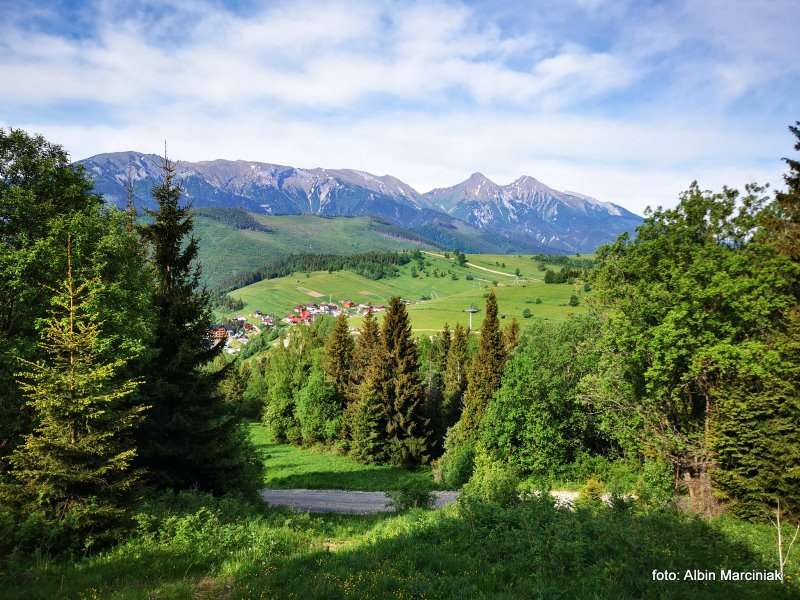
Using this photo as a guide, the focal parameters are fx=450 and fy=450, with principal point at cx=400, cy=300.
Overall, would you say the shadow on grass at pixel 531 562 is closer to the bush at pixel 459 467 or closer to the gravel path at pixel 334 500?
the gravel path at pixel 334 500

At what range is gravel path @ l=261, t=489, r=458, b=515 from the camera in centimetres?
3194

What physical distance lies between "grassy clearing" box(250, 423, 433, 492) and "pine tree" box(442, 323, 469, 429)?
934 centimetres

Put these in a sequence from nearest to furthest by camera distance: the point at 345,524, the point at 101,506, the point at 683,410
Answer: the point at 101,506 < the point at 345,524 < the point at 683,410

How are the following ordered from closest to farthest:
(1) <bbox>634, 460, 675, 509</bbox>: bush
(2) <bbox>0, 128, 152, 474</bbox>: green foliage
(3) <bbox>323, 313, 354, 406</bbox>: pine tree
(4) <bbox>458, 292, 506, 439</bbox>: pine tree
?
(2) <bbox>0, 128, 152, 474</bbox>: green foliage < (1) <bbox>634, 460, 675, 509</bbox>: bush < (4) <bbox>458, 292, 506, 439</bbox>: pine tree < (3) <bbox>323, 313, 354, 406</bbox>: pine tree

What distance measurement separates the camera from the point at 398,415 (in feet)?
167

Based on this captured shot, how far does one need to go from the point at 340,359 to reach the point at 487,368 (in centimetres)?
2249

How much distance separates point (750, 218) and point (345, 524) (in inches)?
947

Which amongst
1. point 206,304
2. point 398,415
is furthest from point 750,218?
point 398,415

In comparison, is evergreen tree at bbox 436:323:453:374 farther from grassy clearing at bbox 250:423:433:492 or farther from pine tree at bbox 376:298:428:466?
grassy clearing at bbox 250:423:433:492

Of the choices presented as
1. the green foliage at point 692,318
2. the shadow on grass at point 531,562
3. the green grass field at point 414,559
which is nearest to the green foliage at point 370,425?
the green foliage at point 692,318

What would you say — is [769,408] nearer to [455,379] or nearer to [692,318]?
[692,318]

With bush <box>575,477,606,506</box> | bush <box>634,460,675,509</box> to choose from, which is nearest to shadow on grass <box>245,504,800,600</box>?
bush <box>575,477,606,506</box>

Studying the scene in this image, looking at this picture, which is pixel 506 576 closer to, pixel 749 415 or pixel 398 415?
pixel 749 415

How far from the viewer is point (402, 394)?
5072 cm
